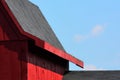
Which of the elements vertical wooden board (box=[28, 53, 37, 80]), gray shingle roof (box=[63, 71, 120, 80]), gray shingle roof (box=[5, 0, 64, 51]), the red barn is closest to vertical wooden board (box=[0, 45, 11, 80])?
the red barn

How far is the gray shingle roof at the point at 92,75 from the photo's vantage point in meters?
18.9

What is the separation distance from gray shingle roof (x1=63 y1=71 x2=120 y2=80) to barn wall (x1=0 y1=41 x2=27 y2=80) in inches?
147

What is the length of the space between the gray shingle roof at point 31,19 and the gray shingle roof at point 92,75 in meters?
1.36

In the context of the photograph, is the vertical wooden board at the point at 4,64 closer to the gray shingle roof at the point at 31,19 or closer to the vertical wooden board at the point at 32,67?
the vertical wooden board at the point at 32,67

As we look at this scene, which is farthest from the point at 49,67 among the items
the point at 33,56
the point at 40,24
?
the point at 40,24

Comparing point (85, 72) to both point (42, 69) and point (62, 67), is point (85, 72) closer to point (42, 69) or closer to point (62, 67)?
point (62, 67)

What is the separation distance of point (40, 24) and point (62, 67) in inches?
80.5

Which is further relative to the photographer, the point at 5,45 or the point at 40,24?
the point at 40,24

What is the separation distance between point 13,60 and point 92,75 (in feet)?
14.7

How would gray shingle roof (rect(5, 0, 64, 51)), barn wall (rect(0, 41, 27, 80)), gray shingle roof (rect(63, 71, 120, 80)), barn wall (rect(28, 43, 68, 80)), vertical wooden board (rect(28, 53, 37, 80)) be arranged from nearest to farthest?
barn wall (rect(0, 41, 27, 80))
vertical wooden board (rect(28, 53, 37, 80))
barn wall (rect(28, 43, 68, 80))
gray shingle roof (rect(5, 0, 64, 51))
gray shingle roof (rect(63, 71, 120, 80))

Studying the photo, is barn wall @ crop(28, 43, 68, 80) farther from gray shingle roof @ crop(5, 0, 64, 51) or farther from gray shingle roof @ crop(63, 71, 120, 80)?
gray shingle roof @ crop(5, 0, 64, 51)

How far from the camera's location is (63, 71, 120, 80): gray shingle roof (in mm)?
18875

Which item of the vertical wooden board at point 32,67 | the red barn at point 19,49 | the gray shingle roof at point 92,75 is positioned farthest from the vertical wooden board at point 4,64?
the gray shingle roof at point 92,75

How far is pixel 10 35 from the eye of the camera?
1605cm
